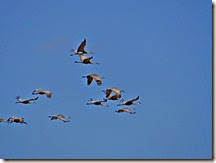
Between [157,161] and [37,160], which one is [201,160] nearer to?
[157,161]

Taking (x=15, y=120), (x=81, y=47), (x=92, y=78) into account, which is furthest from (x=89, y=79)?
(x=15, y=120)

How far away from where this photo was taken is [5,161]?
11.0 metres

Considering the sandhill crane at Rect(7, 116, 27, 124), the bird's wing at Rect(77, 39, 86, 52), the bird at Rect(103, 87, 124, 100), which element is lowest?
the sandhill crane at Rect(7, 116, 27, 124)

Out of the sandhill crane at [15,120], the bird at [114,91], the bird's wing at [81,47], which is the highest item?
the bird's wing at [81,47]

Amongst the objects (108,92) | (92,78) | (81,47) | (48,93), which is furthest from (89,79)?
(48,93)

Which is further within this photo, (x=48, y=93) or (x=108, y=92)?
(x=48, y=93)

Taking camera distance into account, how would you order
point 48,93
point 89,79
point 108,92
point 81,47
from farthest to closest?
point 48,93 → point 108,92 → point 89,79 → point 81,47

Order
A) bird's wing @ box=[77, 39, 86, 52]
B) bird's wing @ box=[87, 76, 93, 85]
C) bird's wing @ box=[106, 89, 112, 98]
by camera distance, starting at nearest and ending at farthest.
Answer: bird's wing @ box=[77, 39, 86, 52] → bird's wing @ box=[87, 76, 93, 85] → bird's wing @ box=[106, 89, 112, 98]

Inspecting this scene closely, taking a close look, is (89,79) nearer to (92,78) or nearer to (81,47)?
(92,78)

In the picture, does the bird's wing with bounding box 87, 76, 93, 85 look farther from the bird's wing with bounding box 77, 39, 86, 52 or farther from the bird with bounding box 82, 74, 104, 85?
the bird's wing with bounding box 77, 39, 86, 52

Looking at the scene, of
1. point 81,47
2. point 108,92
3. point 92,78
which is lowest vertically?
point 108,92

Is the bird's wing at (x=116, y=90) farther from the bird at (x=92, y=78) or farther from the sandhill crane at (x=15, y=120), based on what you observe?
the sandhill crane at (x=15, y=120)

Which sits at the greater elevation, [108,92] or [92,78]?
[92,78]

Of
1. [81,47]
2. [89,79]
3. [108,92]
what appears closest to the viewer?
[81,47]
